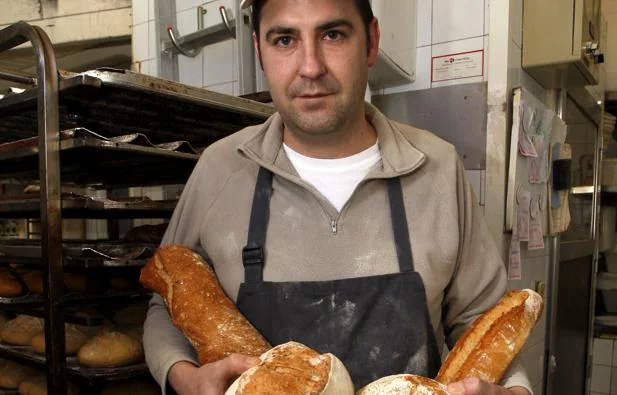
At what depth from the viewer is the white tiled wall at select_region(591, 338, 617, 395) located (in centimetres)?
352

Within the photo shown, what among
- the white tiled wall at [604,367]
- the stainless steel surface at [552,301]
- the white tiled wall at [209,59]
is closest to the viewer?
the stainless steel surface at [552,301]

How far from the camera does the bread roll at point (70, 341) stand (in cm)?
184

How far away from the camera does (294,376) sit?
2.43 feet

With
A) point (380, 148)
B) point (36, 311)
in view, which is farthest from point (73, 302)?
point (380, 148)

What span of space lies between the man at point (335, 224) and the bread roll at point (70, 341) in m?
0.80

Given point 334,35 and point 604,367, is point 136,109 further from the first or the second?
point 604,367

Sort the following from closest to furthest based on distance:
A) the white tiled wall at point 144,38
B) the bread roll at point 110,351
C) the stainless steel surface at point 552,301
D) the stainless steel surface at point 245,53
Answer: the bread roll at point 110,351
the stainless steel surface at point 245,53
the stainless steel surface at point 552,301
the white tiled wall at point 144,38

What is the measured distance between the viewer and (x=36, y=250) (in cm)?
156

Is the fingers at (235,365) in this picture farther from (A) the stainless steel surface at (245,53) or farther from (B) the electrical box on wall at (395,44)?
(A) the stainless steel surface at (245,53)

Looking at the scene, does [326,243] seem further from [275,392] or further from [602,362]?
[602,362]

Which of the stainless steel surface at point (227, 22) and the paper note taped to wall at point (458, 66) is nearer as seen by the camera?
the paper note taped to wall at point (458, 66)

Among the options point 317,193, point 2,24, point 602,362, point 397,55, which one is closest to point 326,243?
point 317,193

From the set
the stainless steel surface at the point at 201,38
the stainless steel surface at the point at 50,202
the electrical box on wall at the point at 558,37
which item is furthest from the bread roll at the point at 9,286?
the electrical box on wall at the point at 558,37

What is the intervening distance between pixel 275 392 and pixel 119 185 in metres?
2.24
